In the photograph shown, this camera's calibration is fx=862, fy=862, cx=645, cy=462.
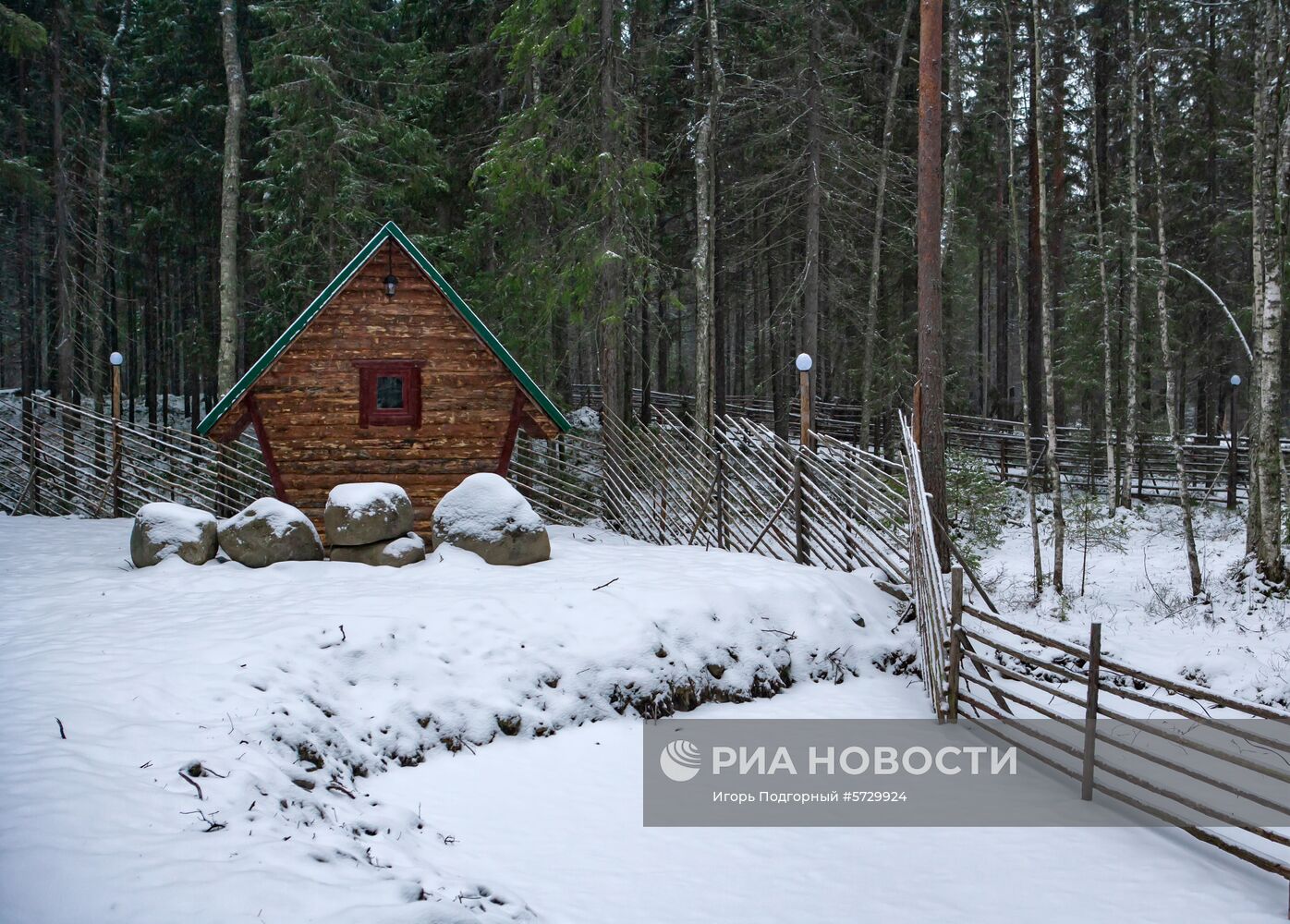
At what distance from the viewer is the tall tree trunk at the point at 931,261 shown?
10.2 m

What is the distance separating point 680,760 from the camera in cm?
684

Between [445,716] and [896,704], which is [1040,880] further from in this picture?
[445,716]

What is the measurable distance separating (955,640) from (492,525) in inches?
213

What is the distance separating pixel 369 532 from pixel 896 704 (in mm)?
6195

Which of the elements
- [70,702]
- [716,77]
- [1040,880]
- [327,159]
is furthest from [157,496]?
[1040,880]

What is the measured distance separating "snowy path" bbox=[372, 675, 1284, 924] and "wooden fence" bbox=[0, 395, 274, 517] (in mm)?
10799

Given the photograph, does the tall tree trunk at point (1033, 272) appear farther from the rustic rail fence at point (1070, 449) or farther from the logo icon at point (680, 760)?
the logo icon at point (680, 760)

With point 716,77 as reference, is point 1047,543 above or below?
below

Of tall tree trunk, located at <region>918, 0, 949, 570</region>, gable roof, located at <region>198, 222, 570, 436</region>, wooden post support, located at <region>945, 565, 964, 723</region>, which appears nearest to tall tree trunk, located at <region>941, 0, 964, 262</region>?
tall tree trunk, located at <region>918, 0, 949, 570</region>

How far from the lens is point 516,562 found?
10305mm

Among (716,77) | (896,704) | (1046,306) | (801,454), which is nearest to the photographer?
(896,704)

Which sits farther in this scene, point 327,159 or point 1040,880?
point 327,159

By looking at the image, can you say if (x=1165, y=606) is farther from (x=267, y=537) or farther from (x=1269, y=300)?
(x=267, y=537)

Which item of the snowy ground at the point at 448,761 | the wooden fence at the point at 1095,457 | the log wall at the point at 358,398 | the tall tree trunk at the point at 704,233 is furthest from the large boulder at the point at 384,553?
the wooden fence at the point at 1095,457
